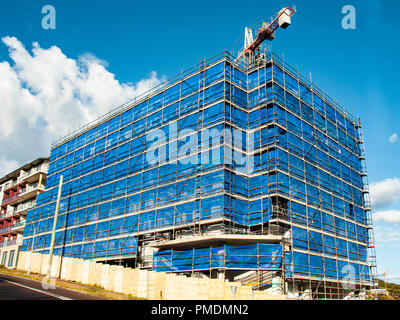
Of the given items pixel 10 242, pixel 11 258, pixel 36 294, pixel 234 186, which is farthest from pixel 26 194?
pixel 36 294

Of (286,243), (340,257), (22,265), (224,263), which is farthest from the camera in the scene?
(22,265)

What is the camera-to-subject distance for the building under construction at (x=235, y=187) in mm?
30969

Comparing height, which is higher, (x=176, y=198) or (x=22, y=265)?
(x=176, y=198)

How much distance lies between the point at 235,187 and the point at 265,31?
78.1ft

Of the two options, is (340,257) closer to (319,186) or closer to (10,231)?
(319,186)

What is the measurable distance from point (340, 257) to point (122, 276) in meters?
22.8

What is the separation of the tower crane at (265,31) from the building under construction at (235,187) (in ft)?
0.58

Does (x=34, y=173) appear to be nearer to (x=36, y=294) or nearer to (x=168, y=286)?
(x=168, y=286)

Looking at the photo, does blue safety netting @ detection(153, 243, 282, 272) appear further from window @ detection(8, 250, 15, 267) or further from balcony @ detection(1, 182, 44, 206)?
window @ detection(8, 250, 15, 267)

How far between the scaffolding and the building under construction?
0.13 metres

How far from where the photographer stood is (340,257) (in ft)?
121

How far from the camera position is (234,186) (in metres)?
32.7

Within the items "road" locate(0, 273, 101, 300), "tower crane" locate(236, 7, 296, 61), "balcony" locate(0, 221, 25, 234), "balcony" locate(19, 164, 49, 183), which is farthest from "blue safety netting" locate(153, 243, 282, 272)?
"balcony" locate(0, 221, 25, 234)
